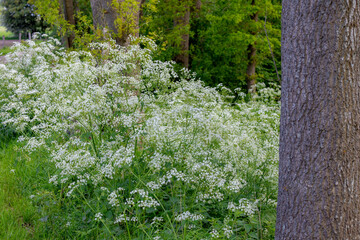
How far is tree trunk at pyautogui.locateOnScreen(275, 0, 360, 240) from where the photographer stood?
2350 millimetres

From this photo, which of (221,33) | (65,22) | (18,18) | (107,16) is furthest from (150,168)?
(18,18)

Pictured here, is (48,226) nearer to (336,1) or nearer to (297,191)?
(297,191)

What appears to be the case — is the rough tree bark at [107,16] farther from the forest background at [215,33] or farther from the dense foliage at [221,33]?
the dense foliage at [221,33]

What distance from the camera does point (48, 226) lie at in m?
3.55

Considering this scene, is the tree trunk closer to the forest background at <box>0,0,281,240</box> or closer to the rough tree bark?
the forest background at <box>0,0,281,240</box>

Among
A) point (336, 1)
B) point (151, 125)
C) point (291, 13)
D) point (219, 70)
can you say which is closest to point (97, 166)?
point (151, 125)

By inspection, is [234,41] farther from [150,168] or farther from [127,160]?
[127,160]

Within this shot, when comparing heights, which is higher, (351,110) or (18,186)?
(351,110)

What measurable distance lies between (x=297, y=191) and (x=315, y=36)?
1211 millimetres

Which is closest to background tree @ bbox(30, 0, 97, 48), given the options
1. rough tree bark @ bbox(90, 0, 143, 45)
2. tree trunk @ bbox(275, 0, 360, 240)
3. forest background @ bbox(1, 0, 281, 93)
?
forest background @ bbox(1, 0, 281, 93)

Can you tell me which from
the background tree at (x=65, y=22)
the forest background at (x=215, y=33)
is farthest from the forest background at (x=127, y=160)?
the forest background at (x=215, y=33)

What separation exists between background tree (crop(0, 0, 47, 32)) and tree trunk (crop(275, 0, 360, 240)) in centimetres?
3250

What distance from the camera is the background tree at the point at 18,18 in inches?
1221

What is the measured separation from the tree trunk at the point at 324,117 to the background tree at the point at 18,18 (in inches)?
1280
